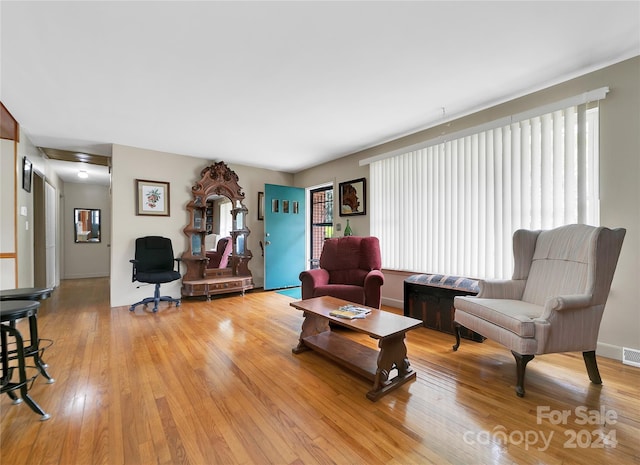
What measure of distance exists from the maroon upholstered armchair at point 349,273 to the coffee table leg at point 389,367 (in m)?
0.99

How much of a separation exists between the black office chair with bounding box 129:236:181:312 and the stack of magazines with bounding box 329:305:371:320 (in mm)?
2718

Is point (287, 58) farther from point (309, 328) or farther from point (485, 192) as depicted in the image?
point (485, 192)

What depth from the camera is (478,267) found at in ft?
9.88

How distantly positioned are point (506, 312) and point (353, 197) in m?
2.98

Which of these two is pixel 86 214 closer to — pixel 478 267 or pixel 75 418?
pixel 75 418

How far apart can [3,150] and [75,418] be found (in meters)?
3.36

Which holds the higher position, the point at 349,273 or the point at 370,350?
the point at 349,273

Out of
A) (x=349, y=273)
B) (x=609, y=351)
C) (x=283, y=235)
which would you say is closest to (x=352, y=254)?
(x=349, y=273)

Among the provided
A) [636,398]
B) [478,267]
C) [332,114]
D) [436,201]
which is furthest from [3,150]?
[636,398]

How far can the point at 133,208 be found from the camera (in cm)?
416

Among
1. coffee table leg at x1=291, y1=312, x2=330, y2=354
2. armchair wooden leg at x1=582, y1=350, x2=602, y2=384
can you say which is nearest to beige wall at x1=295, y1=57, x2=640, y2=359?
armchair wooden leg at x1=582, y1=350, x2=602, y2=384

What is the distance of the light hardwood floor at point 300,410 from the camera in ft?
4.25

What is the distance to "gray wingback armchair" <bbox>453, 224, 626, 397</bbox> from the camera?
175 centimetres

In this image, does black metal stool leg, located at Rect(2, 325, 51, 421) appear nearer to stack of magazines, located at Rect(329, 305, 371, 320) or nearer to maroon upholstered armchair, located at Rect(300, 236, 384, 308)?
stack of magazines, located at Rect(329, 305, 371, 320)
